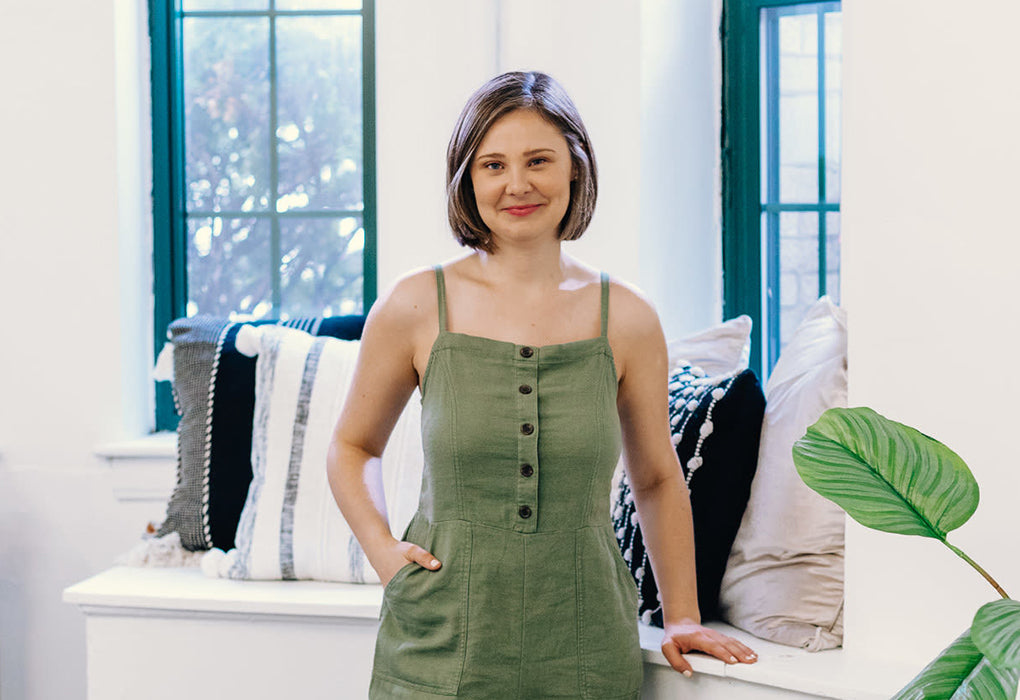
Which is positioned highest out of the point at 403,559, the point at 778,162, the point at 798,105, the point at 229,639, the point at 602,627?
the point at 798,105

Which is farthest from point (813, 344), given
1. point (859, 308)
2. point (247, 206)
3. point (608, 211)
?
point (247, 206)

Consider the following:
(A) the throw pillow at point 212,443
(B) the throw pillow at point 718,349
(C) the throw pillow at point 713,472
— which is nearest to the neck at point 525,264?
(C) the throw pillow at point 713,472

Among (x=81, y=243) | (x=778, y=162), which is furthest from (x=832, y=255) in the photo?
(x=81, y=243)

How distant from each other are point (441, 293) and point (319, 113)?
5.15 ft

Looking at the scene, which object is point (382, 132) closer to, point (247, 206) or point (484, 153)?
point (247, 206)

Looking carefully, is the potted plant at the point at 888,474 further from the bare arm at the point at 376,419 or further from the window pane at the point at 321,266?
the window pane at the point at 321,266

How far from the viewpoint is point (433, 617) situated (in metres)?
1.61

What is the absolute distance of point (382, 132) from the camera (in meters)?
2.89

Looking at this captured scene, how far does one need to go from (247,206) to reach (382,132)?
48cm

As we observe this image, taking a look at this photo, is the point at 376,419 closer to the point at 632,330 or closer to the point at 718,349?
the point at 632,330

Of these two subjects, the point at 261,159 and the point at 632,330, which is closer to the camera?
the point at 632,330

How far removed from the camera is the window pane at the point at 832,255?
108 inches

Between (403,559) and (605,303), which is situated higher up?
(605,303)

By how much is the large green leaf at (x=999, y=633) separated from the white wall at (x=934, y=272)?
475 mm
